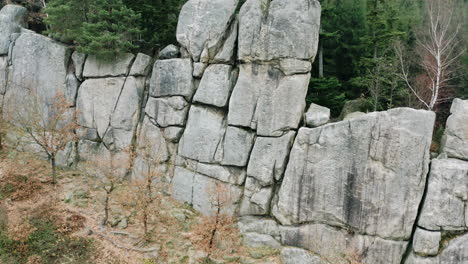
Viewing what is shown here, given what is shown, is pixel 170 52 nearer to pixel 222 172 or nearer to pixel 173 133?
pixel 173 133

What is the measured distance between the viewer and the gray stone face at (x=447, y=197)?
58.1 ft

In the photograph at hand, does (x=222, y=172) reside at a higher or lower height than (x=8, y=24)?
lower

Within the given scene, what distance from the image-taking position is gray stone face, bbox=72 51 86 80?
26.7m

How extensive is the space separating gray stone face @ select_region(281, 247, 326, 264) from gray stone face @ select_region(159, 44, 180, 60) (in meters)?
15.6

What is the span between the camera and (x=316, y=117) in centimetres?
2053

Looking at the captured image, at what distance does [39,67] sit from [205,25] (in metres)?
15.1

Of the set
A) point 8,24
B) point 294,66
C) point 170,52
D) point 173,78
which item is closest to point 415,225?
point 294,66

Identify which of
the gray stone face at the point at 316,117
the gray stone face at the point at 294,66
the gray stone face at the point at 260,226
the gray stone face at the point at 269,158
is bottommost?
the gray stone face at the point at 260,226

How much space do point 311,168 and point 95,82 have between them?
1804 centimetres

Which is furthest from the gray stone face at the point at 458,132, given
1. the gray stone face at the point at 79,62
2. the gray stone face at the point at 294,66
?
the gray stone face at the point at 79,62

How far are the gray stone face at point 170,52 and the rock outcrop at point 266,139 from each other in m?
0.10

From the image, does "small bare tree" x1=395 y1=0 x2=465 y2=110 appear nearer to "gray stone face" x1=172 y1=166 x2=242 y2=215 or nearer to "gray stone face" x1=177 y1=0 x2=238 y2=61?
"gray stone face" x1=177 y1=0 x2=238 y2=61

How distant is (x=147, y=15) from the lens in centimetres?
2639

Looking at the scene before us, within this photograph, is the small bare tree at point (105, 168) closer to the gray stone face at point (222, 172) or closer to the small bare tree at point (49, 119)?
the small bare tree at point (49, 119)
